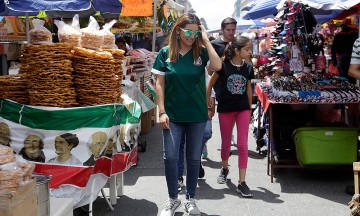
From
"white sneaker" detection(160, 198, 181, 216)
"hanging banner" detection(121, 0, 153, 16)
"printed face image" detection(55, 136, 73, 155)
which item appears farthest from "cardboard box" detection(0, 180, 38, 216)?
"hanging banner" detection(121, 0, 153, 16)

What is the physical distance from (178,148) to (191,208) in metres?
0.63

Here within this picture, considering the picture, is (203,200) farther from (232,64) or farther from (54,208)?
(54,208)

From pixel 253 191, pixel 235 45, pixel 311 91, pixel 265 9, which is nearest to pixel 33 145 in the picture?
pixel 235 45

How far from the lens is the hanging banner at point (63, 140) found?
13.7 ft

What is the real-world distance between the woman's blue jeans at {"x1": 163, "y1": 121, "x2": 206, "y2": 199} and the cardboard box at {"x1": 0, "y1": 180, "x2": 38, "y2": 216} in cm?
211

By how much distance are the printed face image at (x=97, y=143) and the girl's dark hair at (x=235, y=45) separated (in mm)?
1953

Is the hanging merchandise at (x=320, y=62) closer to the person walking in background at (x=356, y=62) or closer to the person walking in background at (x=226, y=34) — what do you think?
the person walking in background at (x=226, y=34)

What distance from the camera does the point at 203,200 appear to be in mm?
5293

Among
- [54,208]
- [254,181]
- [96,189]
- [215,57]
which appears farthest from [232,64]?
[54,208]

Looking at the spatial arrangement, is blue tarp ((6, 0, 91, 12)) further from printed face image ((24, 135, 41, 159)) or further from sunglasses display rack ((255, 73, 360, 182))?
sunglasses display rack ((255, 73, 360, 182))

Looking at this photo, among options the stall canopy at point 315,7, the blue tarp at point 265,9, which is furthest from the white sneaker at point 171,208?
the blue tarp at point 265,9

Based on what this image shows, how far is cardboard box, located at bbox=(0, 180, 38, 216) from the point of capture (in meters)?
2.20

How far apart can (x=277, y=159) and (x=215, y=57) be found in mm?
2558

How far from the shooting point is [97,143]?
14.0 ft
